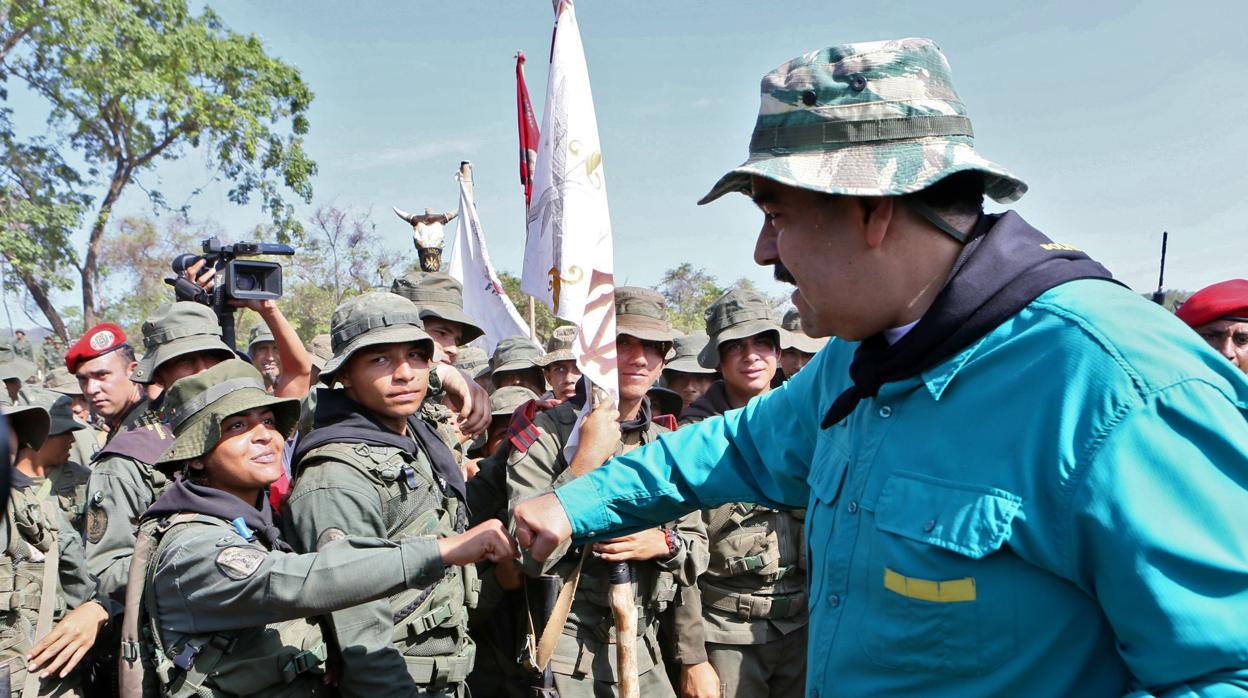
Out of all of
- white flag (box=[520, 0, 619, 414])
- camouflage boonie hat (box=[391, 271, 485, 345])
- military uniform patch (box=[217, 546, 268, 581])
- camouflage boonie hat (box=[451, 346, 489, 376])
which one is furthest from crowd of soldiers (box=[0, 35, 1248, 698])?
camouflage boonie hat (box=[451, 346, 489, 376])

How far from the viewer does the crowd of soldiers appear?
2.56 m

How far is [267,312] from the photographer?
173 inches

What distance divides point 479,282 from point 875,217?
268 inches

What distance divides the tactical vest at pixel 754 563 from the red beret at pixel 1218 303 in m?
2.39

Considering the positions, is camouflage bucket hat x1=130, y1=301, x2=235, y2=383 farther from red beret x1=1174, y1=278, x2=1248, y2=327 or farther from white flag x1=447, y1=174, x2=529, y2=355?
red beret x1=1174, y1=278, x2=1248, y2=327

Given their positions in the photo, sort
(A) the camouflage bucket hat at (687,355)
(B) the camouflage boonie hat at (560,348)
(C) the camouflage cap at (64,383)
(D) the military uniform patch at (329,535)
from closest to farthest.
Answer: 1. (D) the military uniform patch at (329,535)
2. (A) the camouflage bucket hat at (687,355)
3. (B) the camouflage boonie hat at (560,348)
4. (C) the camouflage cap at (64,383)

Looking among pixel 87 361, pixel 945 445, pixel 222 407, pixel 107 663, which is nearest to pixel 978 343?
pixel 945 445

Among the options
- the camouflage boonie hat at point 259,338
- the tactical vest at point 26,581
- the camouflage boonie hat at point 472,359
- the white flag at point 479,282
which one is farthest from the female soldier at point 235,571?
the camouflage boonie hat at point 259,338

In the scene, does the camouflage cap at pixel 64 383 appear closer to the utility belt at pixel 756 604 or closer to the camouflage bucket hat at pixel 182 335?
the camouflage bucket hat at pixel 182 335

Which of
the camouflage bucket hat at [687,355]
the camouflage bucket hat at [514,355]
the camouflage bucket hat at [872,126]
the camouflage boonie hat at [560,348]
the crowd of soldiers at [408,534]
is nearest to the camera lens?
the camouflage bucket hat at [872,126]

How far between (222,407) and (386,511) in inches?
28.7

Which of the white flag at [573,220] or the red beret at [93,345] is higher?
the white flag at [573,220]

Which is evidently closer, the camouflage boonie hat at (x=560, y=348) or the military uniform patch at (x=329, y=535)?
the military uniform patch at (x=329, y=535)

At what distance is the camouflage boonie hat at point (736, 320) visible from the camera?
5059mm
